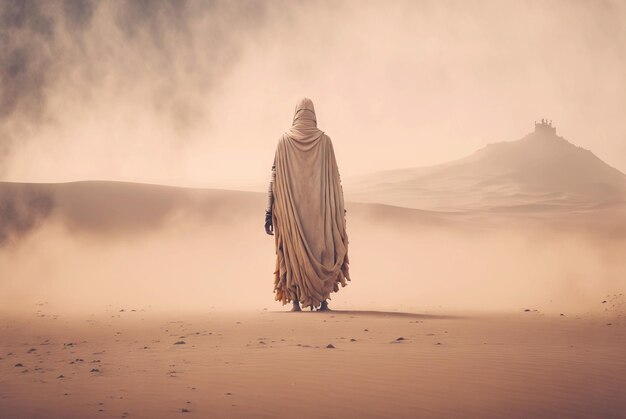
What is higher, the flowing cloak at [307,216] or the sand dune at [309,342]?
the flowing cloak at [307,216]

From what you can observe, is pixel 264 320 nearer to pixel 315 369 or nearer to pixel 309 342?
pixel 309 342

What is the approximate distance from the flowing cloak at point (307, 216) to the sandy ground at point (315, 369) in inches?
55.3

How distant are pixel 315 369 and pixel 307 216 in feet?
17.8

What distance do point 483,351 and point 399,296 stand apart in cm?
1170

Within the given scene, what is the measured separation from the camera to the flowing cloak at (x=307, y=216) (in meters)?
11.6

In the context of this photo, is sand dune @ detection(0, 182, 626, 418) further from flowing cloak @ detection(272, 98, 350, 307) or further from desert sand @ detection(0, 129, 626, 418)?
flowing cloak @ detection(272, 98, 350, 307)

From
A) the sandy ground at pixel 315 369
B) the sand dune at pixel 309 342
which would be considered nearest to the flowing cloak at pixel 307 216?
the sand dune at pixel 309 342

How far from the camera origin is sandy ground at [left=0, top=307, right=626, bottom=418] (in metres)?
5.34

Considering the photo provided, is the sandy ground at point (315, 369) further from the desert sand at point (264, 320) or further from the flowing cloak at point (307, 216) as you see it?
the flowing cloak at point (307, 216)

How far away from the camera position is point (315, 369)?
256 inches

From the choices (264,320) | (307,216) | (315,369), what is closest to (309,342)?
(315,369)

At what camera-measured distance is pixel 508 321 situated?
1073 centimetres

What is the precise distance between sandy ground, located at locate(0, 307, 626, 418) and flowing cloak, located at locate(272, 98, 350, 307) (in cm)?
140

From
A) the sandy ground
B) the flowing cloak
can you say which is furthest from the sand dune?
the flowing cloak
